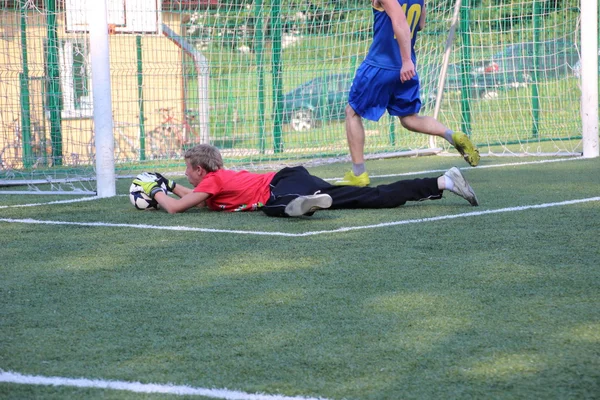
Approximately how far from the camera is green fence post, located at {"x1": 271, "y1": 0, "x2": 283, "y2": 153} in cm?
1187

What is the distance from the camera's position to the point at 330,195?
20.4 feet

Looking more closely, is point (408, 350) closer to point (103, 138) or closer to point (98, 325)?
point (98, 325)

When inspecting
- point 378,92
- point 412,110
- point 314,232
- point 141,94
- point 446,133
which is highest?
point 141,94

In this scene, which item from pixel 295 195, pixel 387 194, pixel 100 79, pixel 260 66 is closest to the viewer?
pixel 295 195

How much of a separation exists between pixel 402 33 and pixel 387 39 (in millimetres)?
370

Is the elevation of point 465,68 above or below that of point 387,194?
above

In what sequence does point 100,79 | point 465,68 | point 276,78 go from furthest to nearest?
point 465,68
point 276,78
point 100,79

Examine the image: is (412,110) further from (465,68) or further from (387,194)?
(465,68)

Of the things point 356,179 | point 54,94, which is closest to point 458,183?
point 356,179

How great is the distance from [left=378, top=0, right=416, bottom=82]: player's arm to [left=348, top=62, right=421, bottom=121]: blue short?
35cm

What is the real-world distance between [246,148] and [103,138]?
431cm

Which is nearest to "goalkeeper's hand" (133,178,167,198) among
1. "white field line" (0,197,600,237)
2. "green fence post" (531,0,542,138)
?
"white field line" (0,197,600,237)

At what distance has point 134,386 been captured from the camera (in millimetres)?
2764

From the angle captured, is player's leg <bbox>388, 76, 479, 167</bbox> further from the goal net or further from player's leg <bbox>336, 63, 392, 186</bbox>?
the goal net
